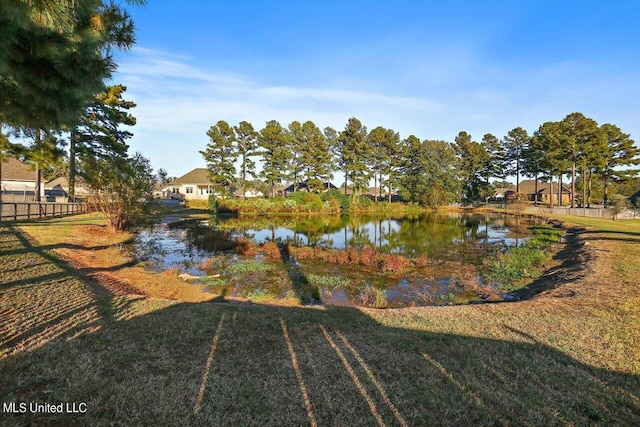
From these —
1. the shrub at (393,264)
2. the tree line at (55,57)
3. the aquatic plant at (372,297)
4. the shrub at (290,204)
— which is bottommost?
the aquatic plant at (372,297)

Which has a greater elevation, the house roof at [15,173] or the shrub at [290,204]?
the house roof at [15,173]

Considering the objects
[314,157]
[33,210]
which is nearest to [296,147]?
[314,157]

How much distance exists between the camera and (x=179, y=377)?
11.4 ft

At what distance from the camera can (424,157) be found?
55.8m

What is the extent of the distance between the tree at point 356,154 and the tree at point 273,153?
1099 cm

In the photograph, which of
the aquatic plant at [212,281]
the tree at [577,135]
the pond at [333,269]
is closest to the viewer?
the pond at [333,269]

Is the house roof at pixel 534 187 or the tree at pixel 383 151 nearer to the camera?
the tree at pixel 383 151

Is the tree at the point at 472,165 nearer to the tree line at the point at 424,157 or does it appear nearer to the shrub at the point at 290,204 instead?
the tree line at the point at 424,157

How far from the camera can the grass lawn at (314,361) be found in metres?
3.00

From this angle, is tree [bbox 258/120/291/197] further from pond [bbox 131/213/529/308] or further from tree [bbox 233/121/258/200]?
pond [bbox 131/213/529/308]

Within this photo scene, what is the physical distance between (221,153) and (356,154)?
74.7 feet

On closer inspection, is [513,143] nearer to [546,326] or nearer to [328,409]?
[546,326]

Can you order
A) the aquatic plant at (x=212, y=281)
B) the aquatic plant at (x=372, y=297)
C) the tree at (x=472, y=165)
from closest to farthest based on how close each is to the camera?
1. the aquatic plant at (x=372, y=297)
2. the aquatic plant at (x=212, y=281)
3. the tree at (x=472, y=165)

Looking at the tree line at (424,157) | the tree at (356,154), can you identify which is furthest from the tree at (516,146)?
the tree at (356,154)
